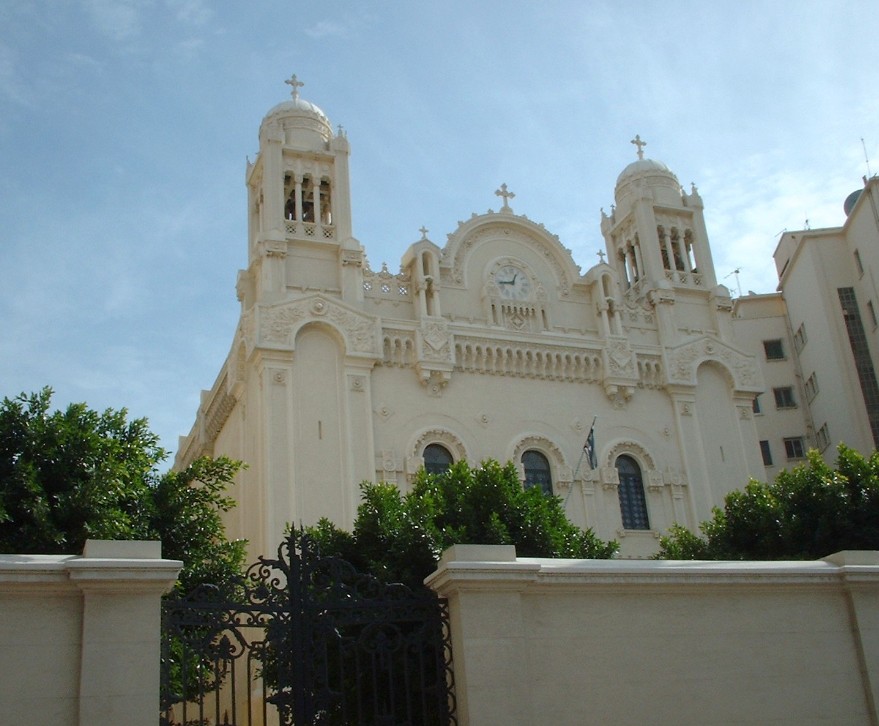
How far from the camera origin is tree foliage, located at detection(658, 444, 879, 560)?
1792 centimetres

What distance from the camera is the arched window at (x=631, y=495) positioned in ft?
92.7

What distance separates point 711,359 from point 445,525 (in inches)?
680

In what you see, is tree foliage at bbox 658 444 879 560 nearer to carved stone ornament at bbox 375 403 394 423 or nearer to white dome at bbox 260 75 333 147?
carved stone ornament at bbox 375 403 394 423

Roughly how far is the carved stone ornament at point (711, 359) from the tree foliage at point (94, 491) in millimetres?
16069

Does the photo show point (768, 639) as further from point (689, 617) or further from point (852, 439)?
point (852, 439)

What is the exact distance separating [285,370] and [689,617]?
17.0 meters

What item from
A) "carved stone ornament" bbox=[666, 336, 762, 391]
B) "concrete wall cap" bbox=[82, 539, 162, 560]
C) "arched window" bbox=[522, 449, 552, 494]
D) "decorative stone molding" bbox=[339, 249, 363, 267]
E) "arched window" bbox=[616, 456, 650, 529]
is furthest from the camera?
"carved stone ornament" bbox=[666, 336, 762, 391]

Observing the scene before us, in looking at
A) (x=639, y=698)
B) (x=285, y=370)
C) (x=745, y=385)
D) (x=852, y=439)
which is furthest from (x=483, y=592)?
(x=852, y=439)

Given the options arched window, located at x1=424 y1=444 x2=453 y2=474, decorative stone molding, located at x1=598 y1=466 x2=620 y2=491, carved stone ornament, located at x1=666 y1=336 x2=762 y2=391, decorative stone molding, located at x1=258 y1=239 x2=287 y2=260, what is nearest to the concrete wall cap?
arched window, located at x1=424 y1=444 x2=453 y2=474

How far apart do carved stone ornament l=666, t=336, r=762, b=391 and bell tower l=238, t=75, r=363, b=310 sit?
987 cm

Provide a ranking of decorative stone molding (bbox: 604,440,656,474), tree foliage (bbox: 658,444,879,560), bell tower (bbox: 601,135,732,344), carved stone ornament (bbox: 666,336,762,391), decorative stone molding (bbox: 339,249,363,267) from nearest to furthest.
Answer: tree foliage (bbox: 658,444,879,560) → decorative stone molding (bbox: 339,249,363,267) → decorative stone molding (bbox: 604,440,656,474) → carved stone ornament (bbox: 666,336,762,391) → bell tower (bbox: 601,135,732,344)

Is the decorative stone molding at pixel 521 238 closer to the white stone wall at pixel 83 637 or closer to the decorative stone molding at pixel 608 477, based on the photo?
the decorative stone molding at pixel 608 477

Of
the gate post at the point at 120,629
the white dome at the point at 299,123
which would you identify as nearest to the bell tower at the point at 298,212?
the white dome at the point at 299,123

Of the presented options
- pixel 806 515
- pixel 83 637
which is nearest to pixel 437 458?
pixel 806 515
